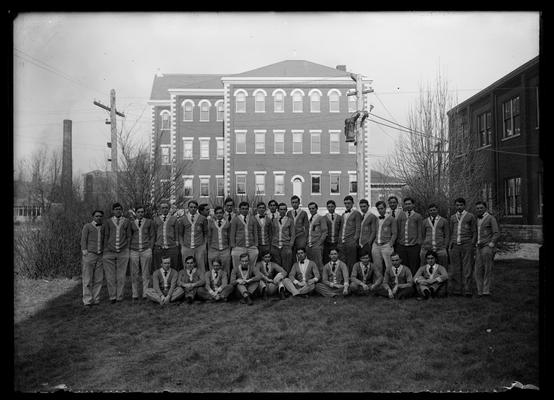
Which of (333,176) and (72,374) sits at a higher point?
(333,176)

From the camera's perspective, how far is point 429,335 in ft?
25.5

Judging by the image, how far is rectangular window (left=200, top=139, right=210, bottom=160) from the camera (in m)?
40.0

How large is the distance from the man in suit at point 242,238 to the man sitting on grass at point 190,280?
2.87ft

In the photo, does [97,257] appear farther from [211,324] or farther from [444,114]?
[444,114]

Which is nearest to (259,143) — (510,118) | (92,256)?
(510,118)

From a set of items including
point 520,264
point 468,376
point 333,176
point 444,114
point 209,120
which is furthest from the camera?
point 209,120

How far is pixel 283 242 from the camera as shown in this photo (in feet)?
35.3

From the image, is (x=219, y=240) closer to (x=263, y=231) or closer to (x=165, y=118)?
(x=263, y=231)

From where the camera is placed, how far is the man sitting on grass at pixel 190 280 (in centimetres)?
988

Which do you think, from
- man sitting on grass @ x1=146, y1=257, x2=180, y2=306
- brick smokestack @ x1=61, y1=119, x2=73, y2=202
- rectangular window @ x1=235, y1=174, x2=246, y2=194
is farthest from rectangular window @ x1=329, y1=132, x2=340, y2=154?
man sitting on grass @ x1=146, y1=257, x2=180, y2=306

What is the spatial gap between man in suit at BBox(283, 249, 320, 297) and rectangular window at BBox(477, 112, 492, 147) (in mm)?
16505

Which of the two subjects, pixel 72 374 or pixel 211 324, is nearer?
pixel 72 374
